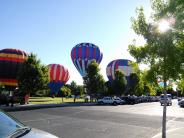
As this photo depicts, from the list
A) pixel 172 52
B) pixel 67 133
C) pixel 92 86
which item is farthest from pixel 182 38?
pixel 92 86

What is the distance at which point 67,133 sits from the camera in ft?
55.0

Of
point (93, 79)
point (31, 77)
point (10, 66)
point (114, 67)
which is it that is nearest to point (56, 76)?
point (93, 79)

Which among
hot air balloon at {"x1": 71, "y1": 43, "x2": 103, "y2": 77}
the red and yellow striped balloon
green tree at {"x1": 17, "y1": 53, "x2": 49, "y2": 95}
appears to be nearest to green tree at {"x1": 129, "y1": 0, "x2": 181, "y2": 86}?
green tree at {"x1": 17, "y1": 53, "x2": 49, "y2": 95}

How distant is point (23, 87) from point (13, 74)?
20.9 ft

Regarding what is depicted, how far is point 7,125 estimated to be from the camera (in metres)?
5.64

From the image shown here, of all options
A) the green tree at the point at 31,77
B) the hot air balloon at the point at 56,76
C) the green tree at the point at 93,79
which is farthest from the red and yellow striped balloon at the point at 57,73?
the green tree at the point at 31,77

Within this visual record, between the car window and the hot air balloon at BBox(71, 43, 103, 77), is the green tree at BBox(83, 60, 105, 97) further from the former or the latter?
the car window

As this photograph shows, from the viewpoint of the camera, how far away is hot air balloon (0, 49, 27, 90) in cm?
5938

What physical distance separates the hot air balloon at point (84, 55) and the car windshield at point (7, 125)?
68.6m

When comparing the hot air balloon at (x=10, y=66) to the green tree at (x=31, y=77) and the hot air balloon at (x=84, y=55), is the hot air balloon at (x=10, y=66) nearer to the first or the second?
the green tree at (x=31, y=77)

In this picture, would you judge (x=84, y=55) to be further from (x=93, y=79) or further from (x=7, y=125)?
(x=7, y=125)

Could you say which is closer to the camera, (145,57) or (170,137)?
(145,57)

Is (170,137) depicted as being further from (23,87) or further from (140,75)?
(23,87)

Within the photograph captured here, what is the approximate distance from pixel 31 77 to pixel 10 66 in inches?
252
